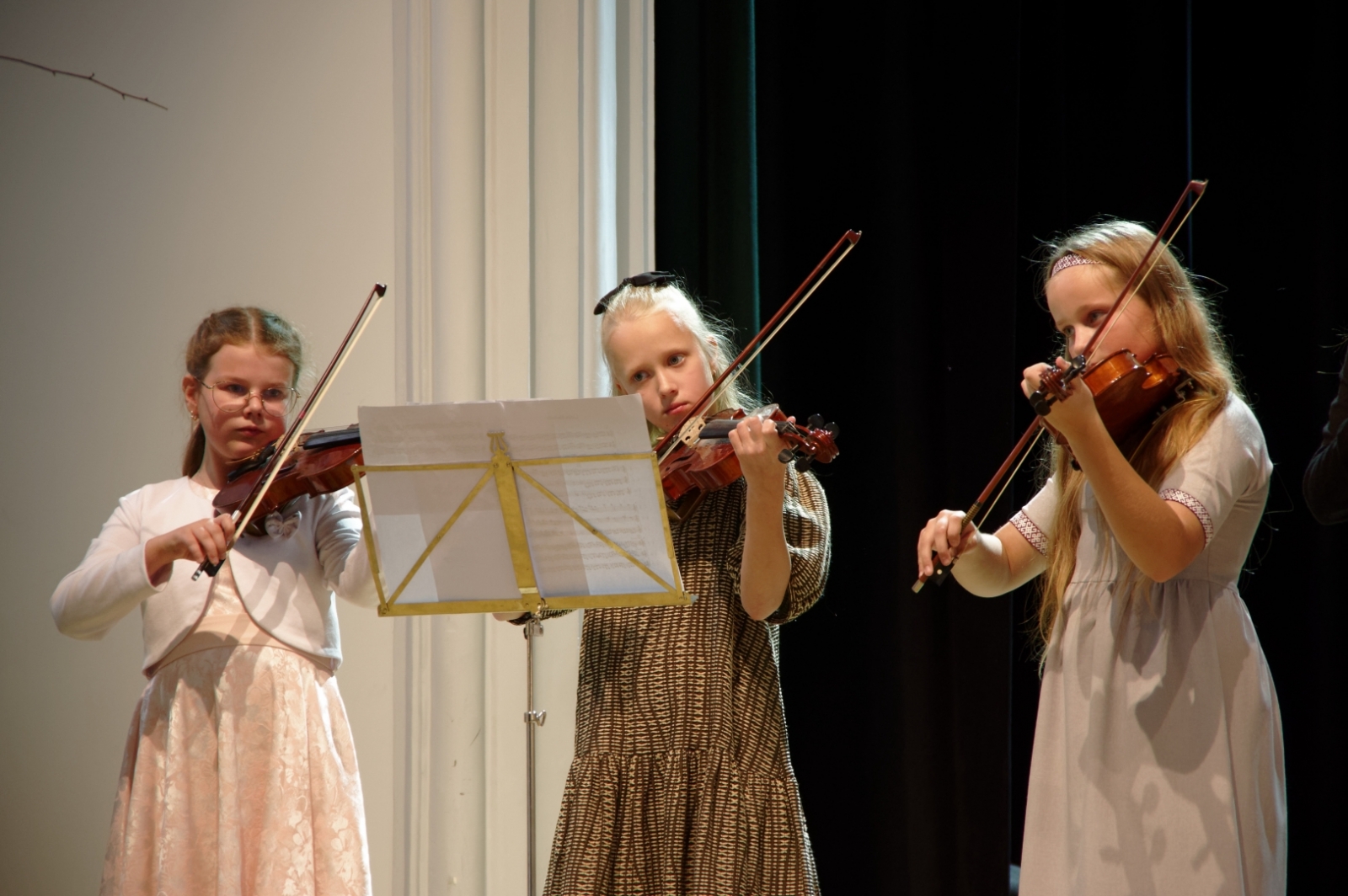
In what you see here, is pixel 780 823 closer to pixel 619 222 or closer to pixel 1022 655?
pixel 1022 655

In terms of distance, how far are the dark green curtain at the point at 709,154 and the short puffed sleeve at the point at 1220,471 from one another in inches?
45.6

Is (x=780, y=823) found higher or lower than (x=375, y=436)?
lower

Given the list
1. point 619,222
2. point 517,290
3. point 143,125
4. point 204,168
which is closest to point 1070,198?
point 619,222

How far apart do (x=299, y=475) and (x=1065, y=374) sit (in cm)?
109

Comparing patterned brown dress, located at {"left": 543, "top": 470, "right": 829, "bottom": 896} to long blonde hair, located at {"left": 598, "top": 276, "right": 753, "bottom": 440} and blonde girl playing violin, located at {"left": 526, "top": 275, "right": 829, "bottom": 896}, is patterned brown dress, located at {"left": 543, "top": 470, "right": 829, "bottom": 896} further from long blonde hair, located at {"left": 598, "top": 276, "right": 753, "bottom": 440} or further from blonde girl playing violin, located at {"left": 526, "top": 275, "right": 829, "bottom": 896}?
long blonde hair, located at {"left": 598, "top": 276, "right": 753, "bottom": 440}

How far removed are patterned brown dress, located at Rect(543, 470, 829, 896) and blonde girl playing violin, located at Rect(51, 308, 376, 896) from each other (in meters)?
0.36

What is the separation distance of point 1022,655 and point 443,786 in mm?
1239

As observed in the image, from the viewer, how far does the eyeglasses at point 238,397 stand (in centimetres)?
204

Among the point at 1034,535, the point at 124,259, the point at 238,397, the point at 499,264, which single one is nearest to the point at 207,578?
the point at 238,397

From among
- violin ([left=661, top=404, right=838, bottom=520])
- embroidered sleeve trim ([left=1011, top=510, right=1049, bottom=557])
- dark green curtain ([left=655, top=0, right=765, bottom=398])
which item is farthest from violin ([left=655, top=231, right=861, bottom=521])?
dark green curtain ([left=655, top=0, right=765, bottom=398])

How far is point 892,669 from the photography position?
2627mm

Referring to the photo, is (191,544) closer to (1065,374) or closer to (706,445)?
(706,445)

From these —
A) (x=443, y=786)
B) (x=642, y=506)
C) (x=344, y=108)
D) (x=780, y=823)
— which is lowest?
(x=443, y=786)

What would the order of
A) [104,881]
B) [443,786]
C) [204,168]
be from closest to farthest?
[104,881] < [443,786] < [204,168]
